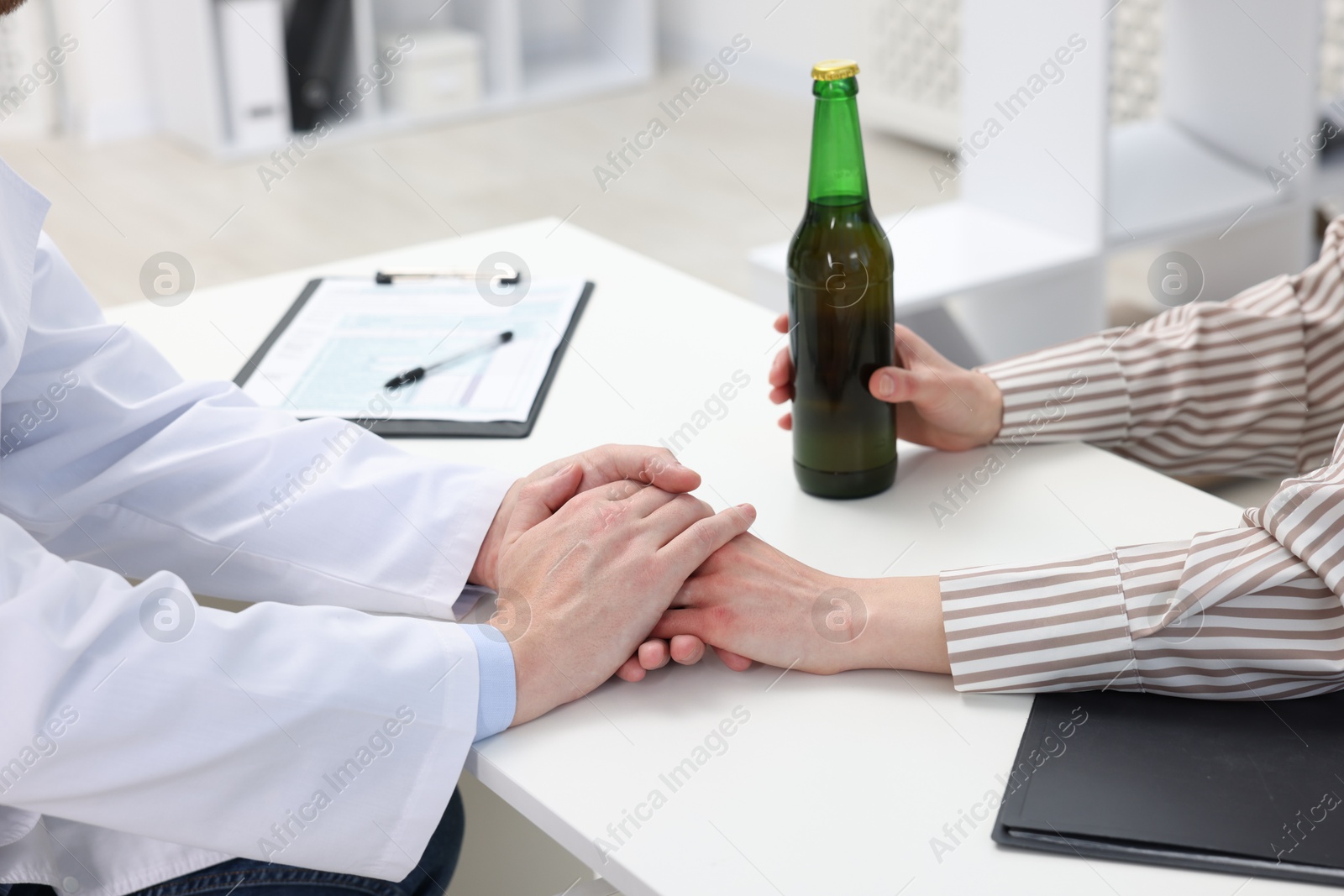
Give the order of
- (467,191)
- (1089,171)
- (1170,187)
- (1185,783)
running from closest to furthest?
(1185,783), (1089,171), (1170,187), (467,191)

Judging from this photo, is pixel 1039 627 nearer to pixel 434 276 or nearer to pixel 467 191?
pixel 434 276

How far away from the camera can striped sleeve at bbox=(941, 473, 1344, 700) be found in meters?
0.81

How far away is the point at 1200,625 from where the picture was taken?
82 cm

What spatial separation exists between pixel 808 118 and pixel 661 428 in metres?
3.59

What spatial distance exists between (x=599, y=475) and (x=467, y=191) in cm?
312

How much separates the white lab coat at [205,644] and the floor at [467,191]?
87.9 inches

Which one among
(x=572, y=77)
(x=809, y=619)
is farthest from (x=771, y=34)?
(x=809, y=619)

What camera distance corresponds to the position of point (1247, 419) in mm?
1178

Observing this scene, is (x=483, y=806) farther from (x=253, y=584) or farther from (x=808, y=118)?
(x=808, y=118)

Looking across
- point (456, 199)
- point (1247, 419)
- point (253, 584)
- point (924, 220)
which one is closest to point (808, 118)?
point (456, 199)

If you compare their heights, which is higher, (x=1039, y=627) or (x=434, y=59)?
(x=1039, y=627)

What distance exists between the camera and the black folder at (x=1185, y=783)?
682mm

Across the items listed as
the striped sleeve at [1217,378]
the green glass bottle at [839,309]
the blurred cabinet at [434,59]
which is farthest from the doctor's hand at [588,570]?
the blurred cabinet at [434,59]

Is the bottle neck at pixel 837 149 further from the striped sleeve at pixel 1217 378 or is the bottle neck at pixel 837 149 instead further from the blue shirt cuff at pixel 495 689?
the blue shirt cuff at pixel 495 689
